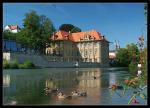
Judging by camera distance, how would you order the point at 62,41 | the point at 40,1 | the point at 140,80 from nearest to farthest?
the point at 40,1
the point at 140,80
the point at 62,41

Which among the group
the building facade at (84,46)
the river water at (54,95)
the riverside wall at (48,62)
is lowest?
the river water at (54,95)

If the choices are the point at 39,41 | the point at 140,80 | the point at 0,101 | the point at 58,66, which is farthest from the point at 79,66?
the point at 0,101

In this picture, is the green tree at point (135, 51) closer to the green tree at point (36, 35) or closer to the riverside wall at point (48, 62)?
the riverside wall at point (48, 62)

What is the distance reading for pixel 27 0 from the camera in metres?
3.05

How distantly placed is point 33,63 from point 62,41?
3.87m

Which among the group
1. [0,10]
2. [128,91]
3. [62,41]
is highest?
[62,41]

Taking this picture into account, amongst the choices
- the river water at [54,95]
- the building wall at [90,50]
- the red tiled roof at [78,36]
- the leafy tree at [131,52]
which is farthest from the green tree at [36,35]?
the leafy tree at [131,52]

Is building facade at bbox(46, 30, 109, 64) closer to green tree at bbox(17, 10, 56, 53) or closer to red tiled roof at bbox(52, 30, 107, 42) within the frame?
red tiled roof at bbox(52, 30, 107, 42)

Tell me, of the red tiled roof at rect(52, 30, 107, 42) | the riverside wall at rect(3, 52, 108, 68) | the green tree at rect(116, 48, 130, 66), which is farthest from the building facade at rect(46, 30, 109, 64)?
the green tree at rect(116, 48, 130, 66)

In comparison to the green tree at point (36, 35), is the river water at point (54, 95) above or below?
below

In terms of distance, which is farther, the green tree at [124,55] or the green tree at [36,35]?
the green tree at [36,35]

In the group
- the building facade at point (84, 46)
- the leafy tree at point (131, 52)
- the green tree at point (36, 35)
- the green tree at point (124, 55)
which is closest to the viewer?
the leafy tree at point (131, 52)

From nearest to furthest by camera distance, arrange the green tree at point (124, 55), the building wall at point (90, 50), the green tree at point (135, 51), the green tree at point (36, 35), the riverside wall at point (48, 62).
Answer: the green tree at point (135, 51), the green tree at point (124, 55), the building wall at point (90, 50), the riverside wall at point (48, 62), the green tree at point (36, 35)

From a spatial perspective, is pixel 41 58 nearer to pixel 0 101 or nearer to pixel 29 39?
pixel 29 39
